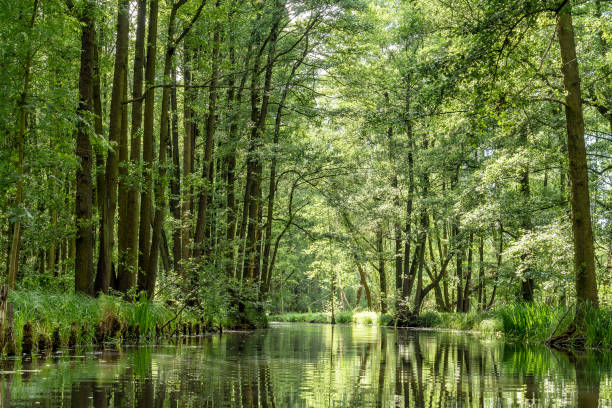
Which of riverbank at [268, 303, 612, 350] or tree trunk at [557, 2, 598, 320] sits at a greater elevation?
tree trunk at [557, 2, 598, 320]

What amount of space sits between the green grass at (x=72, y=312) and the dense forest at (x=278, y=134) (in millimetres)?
694

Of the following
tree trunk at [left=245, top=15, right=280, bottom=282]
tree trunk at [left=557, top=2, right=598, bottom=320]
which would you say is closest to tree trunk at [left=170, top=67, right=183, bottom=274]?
tree trunk at [left=245, top=15, right=280, bottom=282]

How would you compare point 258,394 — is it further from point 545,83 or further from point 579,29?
point 579,29

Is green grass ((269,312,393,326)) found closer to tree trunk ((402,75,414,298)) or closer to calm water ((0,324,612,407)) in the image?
tree trunk ((402,75,414,298))

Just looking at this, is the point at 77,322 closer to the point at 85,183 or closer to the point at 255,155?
the point at 85,183

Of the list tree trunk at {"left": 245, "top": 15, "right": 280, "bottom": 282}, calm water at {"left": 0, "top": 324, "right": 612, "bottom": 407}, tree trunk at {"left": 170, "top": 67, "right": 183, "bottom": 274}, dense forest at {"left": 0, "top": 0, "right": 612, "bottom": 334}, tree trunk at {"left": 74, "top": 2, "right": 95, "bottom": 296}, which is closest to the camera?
calm water at {"left": 0, "top": 324, "right": 612, "bottom": 407}

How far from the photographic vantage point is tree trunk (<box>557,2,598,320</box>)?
510 inches

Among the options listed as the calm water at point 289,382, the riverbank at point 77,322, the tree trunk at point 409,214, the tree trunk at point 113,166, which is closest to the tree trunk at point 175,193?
the tree trunk at point 113,166

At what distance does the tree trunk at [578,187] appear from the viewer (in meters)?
12.9

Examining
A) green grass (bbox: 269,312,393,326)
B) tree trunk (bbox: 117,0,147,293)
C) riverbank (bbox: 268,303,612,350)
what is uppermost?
tree trunk (bbox: 117,0,147,293)

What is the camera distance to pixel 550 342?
13.2m

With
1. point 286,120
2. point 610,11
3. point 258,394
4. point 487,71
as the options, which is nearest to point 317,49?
point 286,120

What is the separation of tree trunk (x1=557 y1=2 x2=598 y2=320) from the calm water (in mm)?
4819

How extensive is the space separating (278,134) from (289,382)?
2002 centimetres
